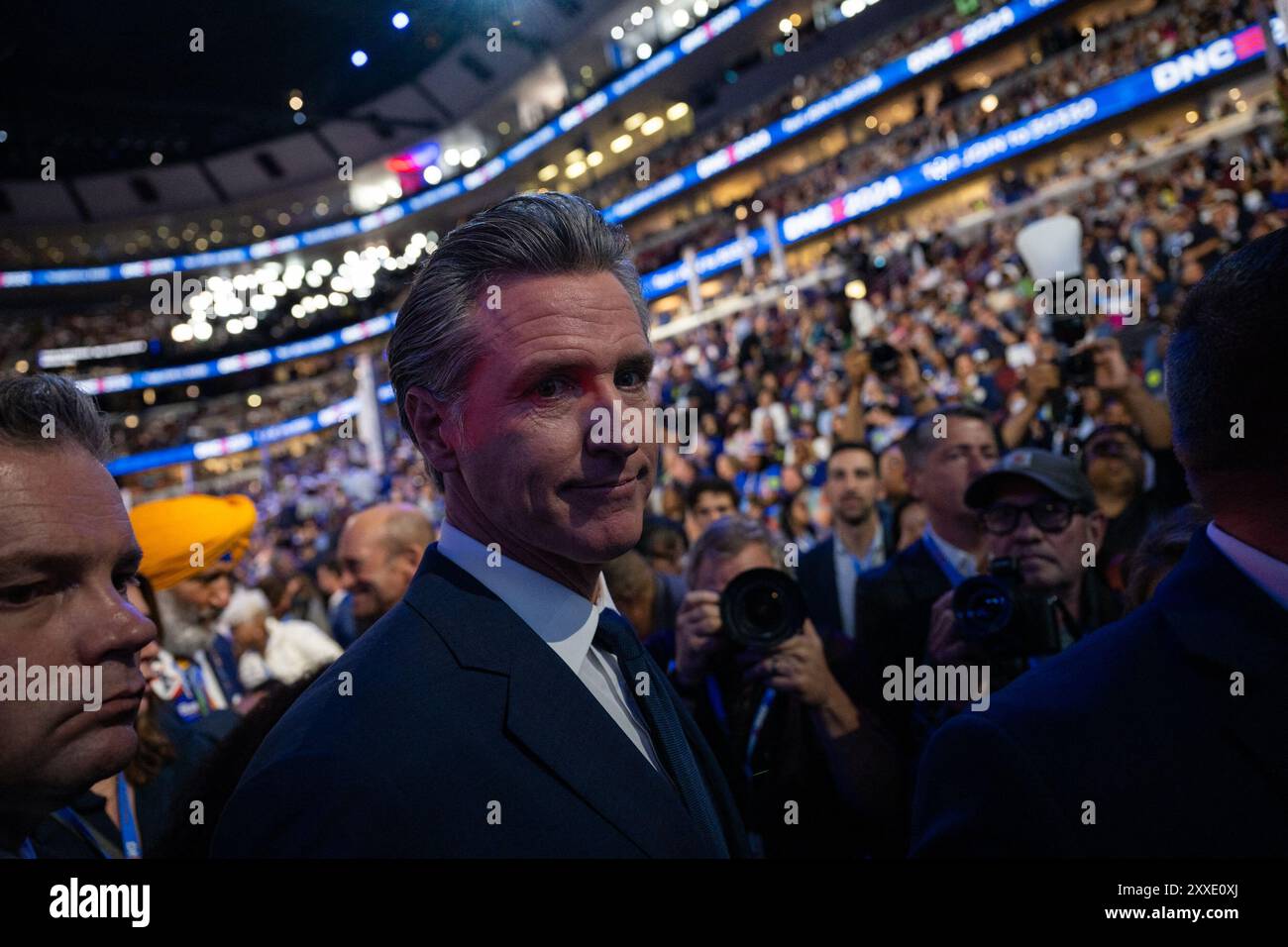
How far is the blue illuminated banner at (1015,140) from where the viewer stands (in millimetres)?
14430

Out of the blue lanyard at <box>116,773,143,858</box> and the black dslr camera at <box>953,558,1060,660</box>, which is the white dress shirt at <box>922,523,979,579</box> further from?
the blue lanyard at <box>116,773,143,858</box>

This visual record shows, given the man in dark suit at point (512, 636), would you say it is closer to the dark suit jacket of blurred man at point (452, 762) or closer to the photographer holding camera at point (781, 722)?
the dark suit jacket of blurred man at point (452, 762)

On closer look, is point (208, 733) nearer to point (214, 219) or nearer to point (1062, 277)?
point (1062, 277)

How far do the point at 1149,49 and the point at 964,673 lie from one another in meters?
17.8

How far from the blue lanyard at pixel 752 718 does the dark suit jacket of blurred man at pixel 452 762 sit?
3.07ft

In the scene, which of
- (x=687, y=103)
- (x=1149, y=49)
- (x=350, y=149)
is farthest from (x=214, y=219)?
(x=1149, y=49)

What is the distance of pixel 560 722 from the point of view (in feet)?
3.40

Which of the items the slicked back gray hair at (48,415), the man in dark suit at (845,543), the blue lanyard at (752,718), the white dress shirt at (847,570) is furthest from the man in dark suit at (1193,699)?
the man in dark suit at (845,543)

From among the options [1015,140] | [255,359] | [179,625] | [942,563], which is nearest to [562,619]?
[942,563]

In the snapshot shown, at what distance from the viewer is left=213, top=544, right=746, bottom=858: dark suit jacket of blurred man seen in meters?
0.89

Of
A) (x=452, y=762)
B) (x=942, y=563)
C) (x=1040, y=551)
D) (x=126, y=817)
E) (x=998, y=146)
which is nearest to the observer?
(x=452, y=762)

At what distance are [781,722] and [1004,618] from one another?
559mm

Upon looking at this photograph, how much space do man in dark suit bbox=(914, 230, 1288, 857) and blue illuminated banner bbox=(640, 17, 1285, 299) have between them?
13707 millimetres

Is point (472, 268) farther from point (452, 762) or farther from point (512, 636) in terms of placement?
point (452, 762)
